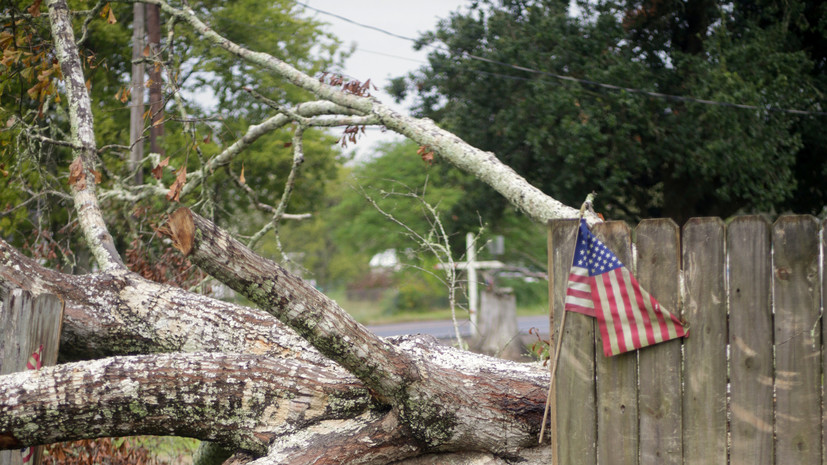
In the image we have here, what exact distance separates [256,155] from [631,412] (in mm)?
14359

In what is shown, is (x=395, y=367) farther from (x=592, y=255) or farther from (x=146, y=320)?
(x=146, y=320)

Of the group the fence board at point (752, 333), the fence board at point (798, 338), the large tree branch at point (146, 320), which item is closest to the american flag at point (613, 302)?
the fence board at point (752, 333)

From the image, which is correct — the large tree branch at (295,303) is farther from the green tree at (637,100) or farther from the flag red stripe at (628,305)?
the green tree at (637,100)

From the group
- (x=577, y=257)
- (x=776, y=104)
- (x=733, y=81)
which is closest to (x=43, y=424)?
(x=577, y=257)

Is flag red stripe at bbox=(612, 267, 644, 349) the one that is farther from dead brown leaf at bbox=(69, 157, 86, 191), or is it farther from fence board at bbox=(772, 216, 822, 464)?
dead brown leaf at bbox=(69, 157, 86, 191)

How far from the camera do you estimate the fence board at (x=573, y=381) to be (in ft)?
9.64

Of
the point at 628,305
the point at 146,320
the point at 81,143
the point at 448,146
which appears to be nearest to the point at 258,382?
the point at 146,320

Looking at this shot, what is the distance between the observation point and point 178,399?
3.59 m

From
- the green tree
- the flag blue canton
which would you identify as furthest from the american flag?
the green tree

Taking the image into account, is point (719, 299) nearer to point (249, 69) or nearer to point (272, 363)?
point (272, 363)

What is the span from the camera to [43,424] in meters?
3.46

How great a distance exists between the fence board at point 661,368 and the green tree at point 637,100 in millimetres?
11962

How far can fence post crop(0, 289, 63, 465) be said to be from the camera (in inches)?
166

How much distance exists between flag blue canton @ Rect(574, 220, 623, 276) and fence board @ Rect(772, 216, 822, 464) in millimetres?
659
